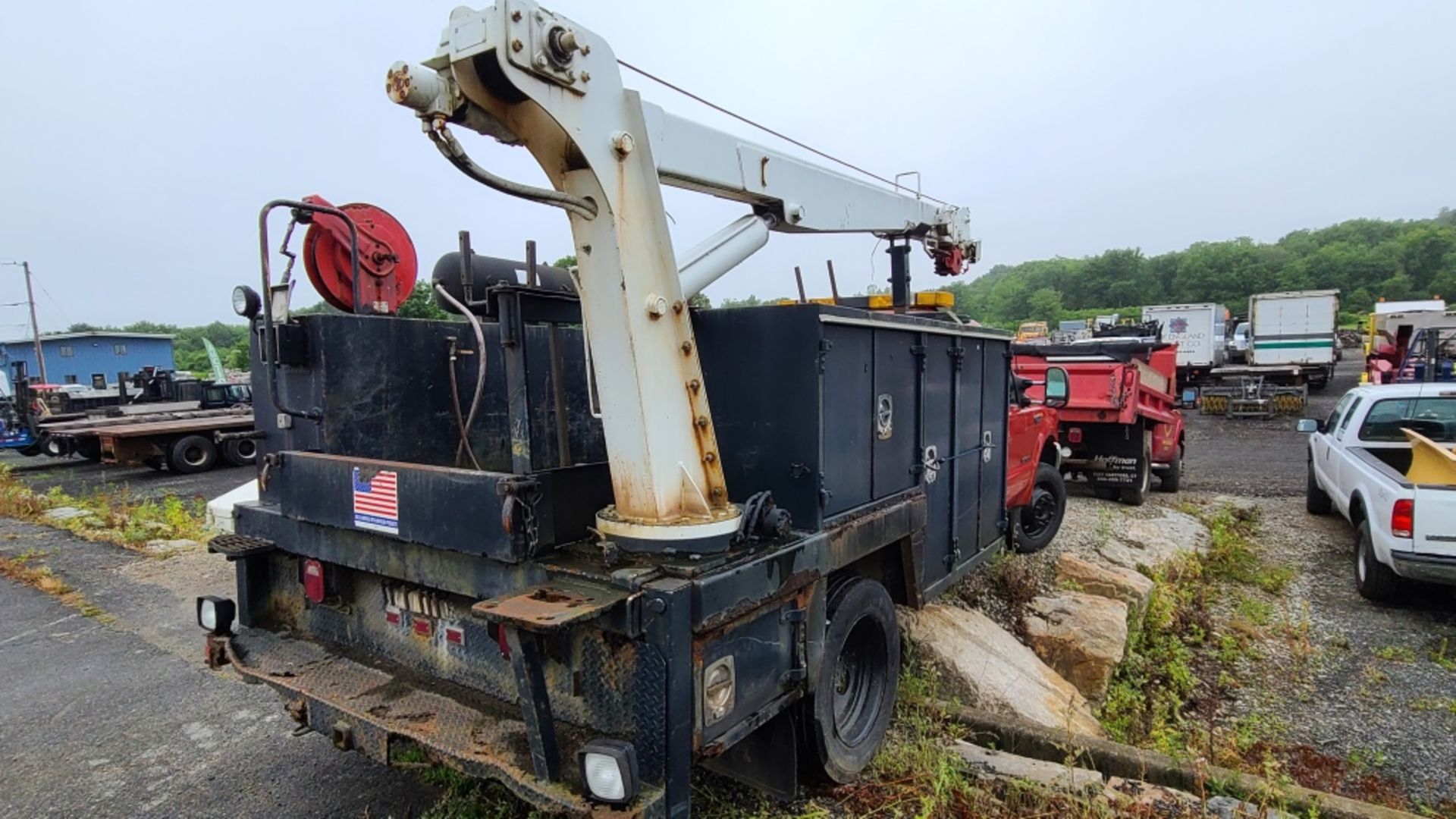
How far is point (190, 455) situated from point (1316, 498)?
19.0m

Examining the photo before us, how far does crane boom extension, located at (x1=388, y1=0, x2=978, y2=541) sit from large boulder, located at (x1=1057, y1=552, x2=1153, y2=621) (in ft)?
15.0

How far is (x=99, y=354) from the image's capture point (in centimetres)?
4462

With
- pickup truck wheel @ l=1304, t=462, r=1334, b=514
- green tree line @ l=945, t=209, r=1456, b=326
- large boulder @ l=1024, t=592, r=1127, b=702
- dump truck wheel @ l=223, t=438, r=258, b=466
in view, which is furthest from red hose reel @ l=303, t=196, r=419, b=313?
green tree line @ l=945, t=209, r=1456, b=326

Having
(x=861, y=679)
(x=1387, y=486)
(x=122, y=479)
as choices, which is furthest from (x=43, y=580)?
(x=1387, y=486)

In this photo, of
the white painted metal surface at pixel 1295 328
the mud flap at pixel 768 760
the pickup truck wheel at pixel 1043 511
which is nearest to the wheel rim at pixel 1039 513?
the pickup truck wheel at pixel 1043 511

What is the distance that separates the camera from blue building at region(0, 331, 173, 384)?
4422cm

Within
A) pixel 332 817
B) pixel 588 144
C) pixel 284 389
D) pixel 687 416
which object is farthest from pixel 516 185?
pixel 332 817

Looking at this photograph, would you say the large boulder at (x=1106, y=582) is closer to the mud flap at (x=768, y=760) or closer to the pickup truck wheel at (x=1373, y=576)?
the pickup truck wheel at (x=1373, y=576)

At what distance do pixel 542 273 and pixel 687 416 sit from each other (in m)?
1.76

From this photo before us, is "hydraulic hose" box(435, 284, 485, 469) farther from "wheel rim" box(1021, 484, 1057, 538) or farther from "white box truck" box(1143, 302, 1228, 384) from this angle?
"white box truck" box(1143, 302, 1228, 384)

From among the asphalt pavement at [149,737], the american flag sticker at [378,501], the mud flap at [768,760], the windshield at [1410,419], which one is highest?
the american flag sticker at [378,501]

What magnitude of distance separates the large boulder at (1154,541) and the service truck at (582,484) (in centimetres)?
441

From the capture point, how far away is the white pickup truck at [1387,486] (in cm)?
Result: 564

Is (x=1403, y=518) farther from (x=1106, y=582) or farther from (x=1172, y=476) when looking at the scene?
(x=1172, y=476)
